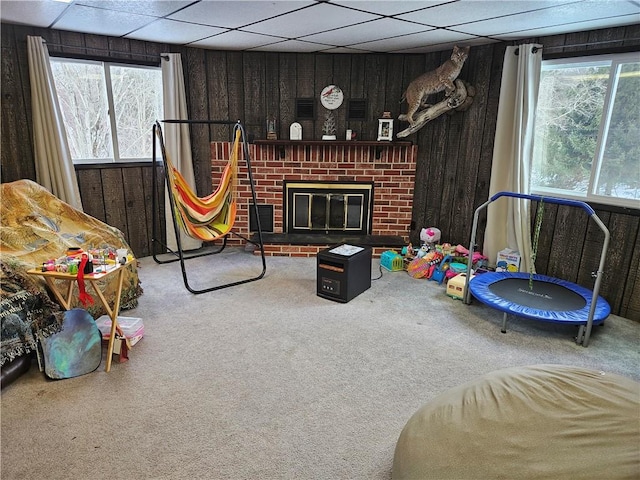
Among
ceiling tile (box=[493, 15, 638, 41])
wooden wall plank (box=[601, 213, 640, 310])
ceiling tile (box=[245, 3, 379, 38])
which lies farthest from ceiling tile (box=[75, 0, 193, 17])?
wooden wall plank (box=[601, 213, 640, 310])

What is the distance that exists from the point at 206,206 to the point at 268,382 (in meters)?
1.90

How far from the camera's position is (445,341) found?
9.57ft

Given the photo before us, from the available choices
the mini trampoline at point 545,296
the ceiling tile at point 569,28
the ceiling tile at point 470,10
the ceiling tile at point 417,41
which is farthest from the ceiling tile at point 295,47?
the mini trampoline at point 545,296

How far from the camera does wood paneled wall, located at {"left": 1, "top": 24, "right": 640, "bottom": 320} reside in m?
3.61

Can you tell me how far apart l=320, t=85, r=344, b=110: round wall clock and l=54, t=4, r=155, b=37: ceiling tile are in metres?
1.98

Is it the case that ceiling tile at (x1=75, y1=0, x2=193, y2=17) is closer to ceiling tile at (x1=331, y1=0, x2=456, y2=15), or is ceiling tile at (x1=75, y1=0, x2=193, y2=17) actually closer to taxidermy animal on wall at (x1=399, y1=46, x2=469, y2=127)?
ceiling tile at (x1=331, y1=0, x2=456, y2=15)

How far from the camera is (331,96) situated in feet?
15.5

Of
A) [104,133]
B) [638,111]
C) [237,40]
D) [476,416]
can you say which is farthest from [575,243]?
[104,133]

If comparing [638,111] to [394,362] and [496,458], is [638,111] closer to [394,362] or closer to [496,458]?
[394,362]

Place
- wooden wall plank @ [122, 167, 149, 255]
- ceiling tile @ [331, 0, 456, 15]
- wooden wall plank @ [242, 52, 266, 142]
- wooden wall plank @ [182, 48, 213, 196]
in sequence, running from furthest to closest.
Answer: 1. wooden wall plank @ [242, 52, 266, 142]
2. wooden wall plank @ [182, 48, 213, 196]
3. wooden wall plank @ [122, 167, 149, 255]
4. ceiling tile @ [331, 0, 456, 15]

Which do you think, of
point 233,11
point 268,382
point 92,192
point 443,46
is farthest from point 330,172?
point 268,382

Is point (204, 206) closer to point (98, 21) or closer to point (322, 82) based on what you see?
point (98, 21)

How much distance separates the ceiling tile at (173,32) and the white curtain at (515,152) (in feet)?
8.49

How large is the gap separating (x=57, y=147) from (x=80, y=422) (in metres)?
2.63
